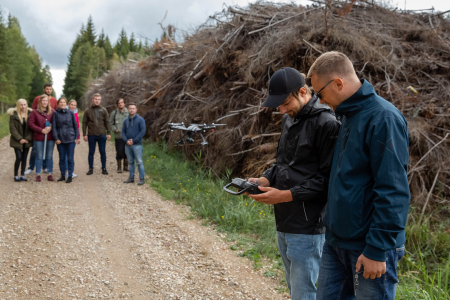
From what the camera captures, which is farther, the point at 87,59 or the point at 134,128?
the point at 87,59

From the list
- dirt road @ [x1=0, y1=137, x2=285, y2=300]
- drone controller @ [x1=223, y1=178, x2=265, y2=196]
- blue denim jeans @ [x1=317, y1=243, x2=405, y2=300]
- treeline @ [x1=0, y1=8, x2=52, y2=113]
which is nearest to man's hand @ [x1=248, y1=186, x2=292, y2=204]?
drone controller @ [x1=223, y1=178, x2=265, y2=196]

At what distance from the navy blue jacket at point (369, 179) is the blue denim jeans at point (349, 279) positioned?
A: 0.27 feet

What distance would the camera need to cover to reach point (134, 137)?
29.0ft

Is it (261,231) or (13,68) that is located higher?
(13,68)

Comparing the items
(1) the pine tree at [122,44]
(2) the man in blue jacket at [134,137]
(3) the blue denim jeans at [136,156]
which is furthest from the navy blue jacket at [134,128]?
(1) the pine tree at [122,44]

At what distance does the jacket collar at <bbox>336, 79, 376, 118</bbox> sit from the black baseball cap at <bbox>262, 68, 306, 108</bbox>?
501 millimetres

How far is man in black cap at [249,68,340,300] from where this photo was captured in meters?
2.35

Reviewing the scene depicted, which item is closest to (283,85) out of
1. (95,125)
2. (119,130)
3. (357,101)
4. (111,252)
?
(357,101)

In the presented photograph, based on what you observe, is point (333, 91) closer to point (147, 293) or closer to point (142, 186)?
point (147, 293)

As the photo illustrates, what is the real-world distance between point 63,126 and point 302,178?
26.3 feet

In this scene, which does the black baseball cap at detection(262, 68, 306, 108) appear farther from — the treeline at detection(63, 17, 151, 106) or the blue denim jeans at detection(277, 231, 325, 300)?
the treeline at detection(63, 17, 151, 106)

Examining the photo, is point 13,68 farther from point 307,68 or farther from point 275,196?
point 275,196

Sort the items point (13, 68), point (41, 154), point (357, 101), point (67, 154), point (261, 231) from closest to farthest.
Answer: point (357, 101), point (261, 231), point (41, 154), point (67, 154), point (13, 68)

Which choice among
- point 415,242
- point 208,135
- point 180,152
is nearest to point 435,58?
point 415,242
